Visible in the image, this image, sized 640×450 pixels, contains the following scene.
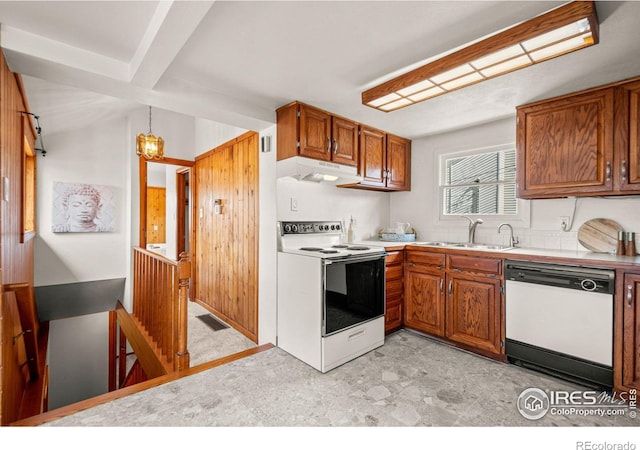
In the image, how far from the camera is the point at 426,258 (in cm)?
301

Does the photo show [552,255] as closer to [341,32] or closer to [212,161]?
[341,32]

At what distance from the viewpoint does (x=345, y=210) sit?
3.54 m

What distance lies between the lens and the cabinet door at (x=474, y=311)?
255cm

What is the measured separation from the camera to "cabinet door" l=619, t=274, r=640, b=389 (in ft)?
6.33

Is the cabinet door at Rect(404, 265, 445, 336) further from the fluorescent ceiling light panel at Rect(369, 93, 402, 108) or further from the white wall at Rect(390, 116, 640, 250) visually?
the fluorescent ceiling light panel at Rect(369, 93, 402, 108)

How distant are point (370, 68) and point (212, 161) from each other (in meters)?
2.76

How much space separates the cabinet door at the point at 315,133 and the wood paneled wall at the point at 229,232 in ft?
2.24

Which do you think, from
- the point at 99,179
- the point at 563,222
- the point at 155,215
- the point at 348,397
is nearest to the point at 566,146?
the point at 563,222

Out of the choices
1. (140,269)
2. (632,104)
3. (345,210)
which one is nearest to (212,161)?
(140,269)

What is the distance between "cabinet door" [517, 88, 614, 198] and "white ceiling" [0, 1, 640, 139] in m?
0.13

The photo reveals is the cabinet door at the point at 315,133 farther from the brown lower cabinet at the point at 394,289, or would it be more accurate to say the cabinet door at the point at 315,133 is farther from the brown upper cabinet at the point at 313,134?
the brown lower cabinet at the point at 394,289

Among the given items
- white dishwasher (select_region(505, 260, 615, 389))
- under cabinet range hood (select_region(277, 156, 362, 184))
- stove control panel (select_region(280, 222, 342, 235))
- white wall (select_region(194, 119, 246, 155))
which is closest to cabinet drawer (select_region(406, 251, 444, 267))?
white dishwasher (select_region(505, 260, 615, 389))

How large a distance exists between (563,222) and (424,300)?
1438 mm

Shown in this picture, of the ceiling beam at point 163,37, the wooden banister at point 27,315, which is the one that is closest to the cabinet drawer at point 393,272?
the ceiling beam at point 163,37
